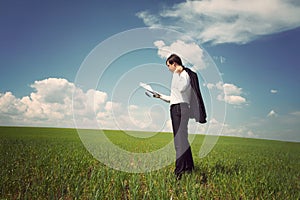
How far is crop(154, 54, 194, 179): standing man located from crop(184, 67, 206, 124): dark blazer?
11 cm

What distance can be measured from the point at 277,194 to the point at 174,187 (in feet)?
6.40

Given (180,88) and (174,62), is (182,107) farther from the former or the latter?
(174,62)

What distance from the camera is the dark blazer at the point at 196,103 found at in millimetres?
6617

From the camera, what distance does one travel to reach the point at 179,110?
648 centimetres

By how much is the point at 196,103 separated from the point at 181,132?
2.25ft

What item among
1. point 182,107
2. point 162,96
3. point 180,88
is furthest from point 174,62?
point 182,107

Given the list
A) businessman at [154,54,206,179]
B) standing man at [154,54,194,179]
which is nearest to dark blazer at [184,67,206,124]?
businessman at [154,54,206,179]

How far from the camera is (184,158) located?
659cm

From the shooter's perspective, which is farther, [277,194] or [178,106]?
[178,106]

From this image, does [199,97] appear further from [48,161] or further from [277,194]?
[48,161]

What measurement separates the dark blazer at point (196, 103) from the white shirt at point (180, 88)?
0.13m

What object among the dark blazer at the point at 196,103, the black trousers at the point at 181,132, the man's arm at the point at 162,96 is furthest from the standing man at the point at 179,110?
the man's arm at the point at 162,96

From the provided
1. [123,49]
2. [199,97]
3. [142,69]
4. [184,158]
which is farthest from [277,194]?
[123,49]

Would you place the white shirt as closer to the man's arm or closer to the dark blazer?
the dark blazer
